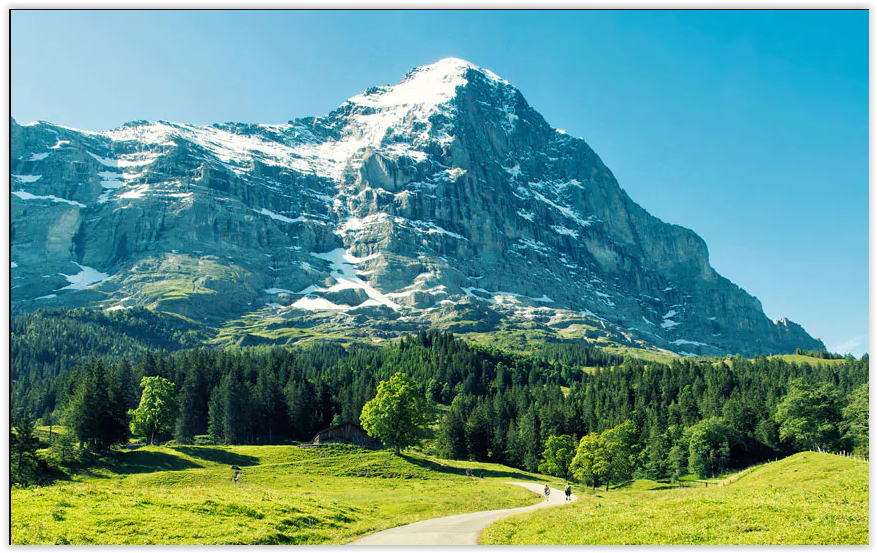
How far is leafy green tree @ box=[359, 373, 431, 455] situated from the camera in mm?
97500

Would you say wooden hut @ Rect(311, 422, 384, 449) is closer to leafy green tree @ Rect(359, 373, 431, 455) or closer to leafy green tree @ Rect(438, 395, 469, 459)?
leafy green tree @ Rect(359, 373, 431, 455)

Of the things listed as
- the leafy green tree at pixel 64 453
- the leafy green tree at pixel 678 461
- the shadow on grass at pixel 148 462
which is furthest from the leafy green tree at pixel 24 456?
the leafy green tree at pixel 678 461

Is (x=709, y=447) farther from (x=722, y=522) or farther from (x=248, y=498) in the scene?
(x=248, y=498)

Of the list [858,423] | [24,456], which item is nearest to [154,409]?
[24,456]

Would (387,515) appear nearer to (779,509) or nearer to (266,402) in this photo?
(779,509)

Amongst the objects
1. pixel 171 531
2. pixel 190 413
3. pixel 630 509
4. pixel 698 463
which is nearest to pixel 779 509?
pixel 630 509

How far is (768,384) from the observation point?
148250 millimetres

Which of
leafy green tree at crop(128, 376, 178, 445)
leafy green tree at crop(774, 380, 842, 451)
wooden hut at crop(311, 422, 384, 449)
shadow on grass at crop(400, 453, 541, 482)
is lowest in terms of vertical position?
shadow on grass at crop(400, 453, 541, 482)

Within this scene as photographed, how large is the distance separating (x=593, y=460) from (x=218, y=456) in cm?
6064

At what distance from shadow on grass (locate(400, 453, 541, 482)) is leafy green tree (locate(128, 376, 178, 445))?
144 feet

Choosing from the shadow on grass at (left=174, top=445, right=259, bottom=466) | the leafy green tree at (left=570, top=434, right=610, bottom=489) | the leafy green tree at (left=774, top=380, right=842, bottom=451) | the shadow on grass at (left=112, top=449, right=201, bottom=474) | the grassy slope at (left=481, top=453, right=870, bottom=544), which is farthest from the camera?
the leafy green tree at (left=774, top=380, right=842, bottom=451)

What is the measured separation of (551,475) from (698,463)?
28.7m

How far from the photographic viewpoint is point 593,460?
88.9 metres

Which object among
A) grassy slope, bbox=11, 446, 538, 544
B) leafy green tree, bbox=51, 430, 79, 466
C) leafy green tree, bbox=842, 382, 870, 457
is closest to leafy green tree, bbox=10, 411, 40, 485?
grassy slope, bbox=11, 446, 538, 544
